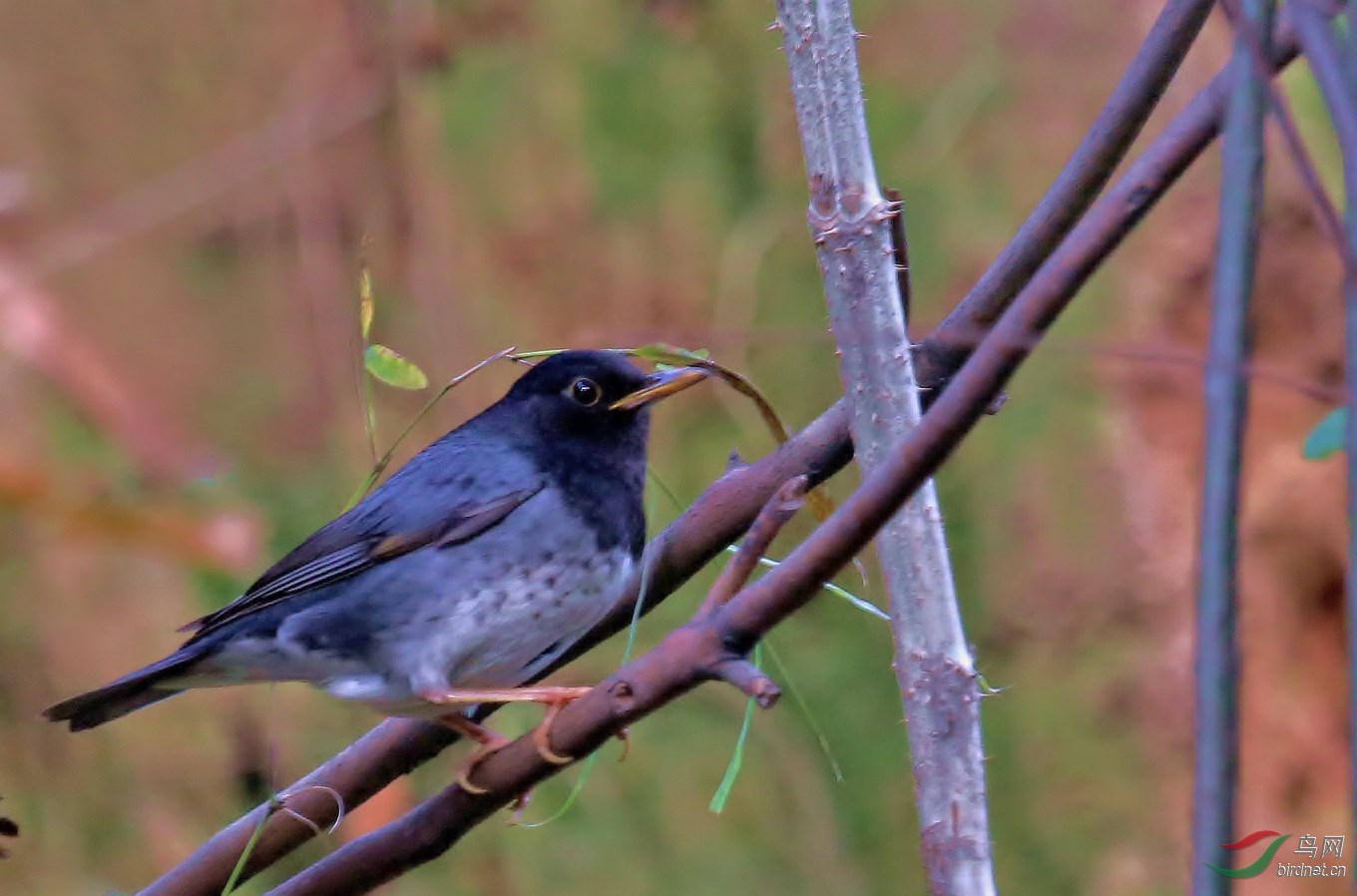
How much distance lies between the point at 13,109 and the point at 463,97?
1762 millimetres

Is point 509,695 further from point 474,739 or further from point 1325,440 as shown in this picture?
point 1325,440

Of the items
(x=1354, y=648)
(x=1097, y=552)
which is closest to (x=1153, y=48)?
(x=1354, y=648)

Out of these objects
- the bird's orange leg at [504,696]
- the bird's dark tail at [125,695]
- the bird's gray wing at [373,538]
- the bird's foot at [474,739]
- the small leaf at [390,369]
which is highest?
the small leaf at [390,369]

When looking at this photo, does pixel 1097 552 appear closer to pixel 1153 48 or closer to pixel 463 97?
pixel 463 97

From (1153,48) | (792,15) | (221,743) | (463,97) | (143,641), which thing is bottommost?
(221,743)

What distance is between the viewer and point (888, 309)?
1584mm

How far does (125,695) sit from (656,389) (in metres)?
1.00

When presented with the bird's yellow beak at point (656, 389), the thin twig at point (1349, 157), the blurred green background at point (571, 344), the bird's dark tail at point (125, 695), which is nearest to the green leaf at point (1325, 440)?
the bird's yellow beak at point (656, 389)

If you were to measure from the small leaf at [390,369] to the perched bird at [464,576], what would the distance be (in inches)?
20.6

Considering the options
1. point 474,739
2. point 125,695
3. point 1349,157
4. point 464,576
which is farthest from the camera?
point 464,576

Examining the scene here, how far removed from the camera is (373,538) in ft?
8.66

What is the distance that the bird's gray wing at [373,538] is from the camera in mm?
2582

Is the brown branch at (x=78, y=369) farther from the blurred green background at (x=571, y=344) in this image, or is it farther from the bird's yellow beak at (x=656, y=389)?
the bird's yellow beak at (x=656, y=389)

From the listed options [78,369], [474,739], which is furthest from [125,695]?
[78,369]
